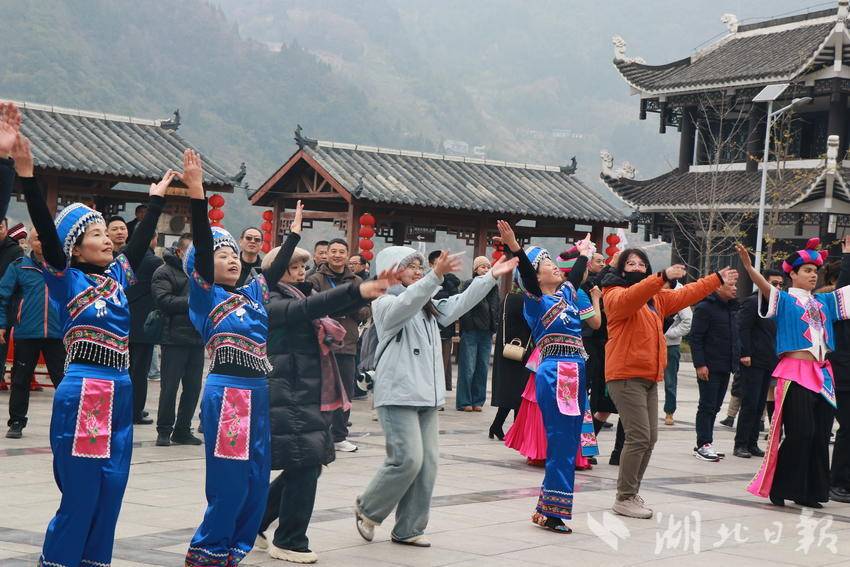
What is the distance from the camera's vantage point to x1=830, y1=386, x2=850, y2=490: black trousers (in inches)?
381

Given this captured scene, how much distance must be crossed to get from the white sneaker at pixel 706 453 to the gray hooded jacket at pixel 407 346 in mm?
5190

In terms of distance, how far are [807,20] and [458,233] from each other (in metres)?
14.5

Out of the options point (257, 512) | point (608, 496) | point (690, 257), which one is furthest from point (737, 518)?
point (690, 257)

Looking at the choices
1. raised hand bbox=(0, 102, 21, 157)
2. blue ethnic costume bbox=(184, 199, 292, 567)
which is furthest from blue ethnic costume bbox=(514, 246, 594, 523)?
raised hand bbox=(0, 102, 21, 157)

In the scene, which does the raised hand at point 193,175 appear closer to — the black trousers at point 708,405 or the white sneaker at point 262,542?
the white sneaker at point 262,542

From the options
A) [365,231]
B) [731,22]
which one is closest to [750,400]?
[365,231]

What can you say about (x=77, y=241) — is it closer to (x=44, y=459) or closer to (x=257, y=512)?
(x=257, y=512)

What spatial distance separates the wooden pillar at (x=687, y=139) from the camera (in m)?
33.4

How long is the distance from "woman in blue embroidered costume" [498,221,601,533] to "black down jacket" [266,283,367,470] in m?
1.47

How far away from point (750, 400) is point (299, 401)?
6.69 metres

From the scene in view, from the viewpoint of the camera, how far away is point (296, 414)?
631 cm

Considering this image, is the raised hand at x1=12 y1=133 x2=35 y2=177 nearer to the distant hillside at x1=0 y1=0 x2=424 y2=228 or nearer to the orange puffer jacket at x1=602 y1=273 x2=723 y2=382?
the orange puffer jacket at x1=602 y1=273 x2=723 y2=382

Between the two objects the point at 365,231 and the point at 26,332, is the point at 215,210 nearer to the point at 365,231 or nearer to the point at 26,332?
the point at 365,231

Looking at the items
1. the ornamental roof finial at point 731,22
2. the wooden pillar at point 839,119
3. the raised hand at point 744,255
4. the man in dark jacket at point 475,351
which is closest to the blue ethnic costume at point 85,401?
the raised hand at point 744,255
